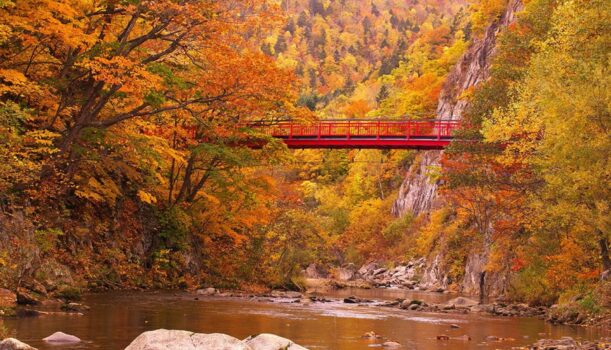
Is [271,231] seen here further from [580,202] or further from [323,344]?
[323,344]

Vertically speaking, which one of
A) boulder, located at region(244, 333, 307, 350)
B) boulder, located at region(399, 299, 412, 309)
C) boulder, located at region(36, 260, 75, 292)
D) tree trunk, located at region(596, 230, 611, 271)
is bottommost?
boulder, located at region(399, 299, 412, 309)

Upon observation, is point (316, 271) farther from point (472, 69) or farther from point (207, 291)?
point (207, 291)

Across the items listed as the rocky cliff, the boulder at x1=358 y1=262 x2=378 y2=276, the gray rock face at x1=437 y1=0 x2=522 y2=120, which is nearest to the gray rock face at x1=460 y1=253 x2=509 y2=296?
the rocky cliff

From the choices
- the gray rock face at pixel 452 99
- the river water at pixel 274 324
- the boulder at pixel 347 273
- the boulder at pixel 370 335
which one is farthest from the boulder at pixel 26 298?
the boulder at pixel 347 273

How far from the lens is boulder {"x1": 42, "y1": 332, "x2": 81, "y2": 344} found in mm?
12767

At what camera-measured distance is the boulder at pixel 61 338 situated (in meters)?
12.8

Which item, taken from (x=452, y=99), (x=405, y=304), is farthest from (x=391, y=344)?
(x=452, y=99)

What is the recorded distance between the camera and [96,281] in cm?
2564

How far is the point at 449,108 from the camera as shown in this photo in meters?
64.6

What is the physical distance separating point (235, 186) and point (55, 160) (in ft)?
38.4

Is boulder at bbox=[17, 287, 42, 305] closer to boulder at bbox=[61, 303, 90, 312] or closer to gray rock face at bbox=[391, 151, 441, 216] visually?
boulder at bbox=[61, 303, 90, 312]

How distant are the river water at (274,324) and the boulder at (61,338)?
17 centimetres

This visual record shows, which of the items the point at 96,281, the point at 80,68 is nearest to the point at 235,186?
the point at 96,281

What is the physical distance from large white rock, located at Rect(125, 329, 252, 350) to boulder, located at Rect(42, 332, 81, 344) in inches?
121
